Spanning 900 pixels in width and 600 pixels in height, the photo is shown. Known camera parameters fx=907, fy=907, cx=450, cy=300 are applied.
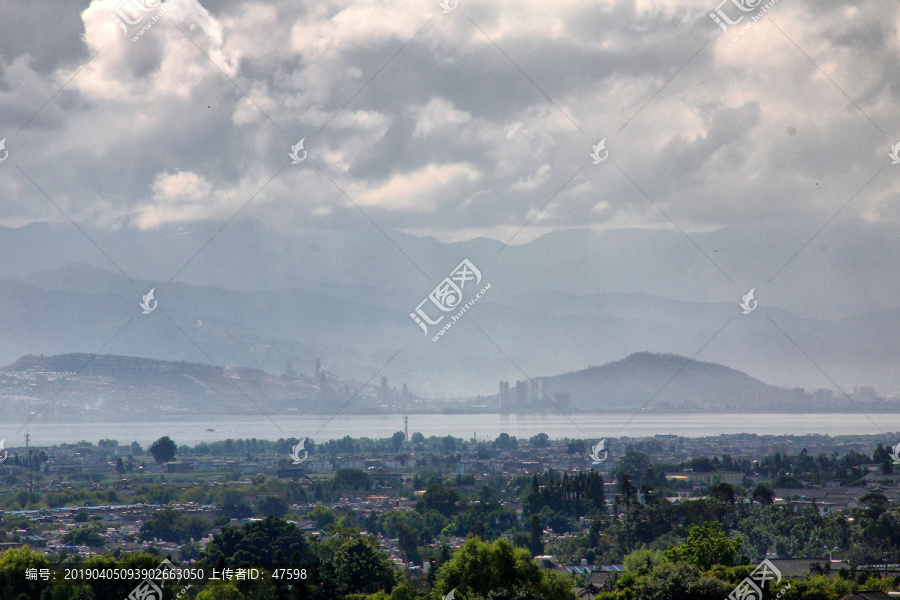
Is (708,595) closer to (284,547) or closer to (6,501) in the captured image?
(284,547)

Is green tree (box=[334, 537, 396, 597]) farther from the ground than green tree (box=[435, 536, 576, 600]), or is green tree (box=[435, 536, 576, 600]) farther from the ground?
green tree (box=[435, 536, 576, 600])

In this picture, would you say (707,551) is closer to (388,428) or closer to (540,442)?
(540,442)

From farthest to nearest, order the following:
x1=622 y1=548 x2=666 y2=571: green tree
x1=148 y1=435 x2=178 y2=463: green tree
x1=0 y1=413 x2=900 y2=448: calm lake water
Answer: x1=0 y1=413 x2=900 y2=448: calm lake water → x1=148 y1=435 x2=178 y2=463: green tree → x1=622 y1=548 x2=666 y2=571: green tree

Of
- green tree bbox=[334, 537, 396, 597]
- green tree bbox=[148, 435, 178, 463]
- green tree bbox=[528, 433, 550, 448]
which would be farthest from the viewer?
green tree bbox=[528, 433, 550, 448]

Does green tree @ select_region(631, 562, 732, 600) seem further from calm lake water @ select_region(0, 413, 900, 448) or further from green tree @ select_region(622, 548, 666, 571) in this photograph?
calm lake water @ select_region(0, 413, 900, 448)

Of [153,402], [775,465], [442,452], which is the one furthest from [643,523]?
[153,402]

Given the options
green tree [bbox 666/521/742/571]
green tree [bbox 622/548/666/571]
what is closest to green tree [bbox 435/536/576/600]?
green tree [bbox 666/521/742/571]

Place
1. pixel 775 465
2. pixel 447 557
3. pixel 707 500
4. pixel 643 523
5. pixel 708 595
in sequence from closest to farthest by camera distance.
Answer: pixel 708 595 < pixel 447 557 < pixel 643 523 < pixel 707 500 < pixel 775 465

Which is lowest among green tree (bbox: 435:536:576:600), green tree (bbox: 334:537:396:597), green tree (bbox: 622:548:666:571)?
green tree (bbox: 622:548:666:571)
